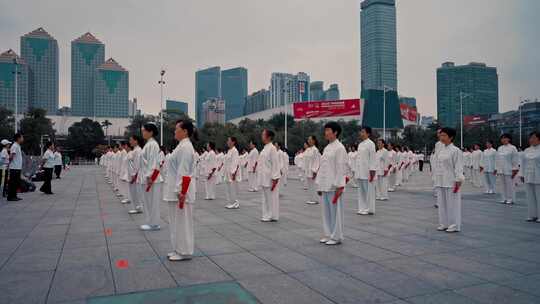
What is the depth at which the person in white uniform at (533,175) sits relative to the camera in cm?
855

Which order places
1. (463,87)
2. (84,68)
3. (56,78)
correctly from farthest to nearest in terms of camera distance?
(84,68)
(56,78)
(463,87)

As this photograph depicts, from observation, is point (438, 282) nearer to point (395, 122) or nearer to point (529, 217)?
point (529, 217)

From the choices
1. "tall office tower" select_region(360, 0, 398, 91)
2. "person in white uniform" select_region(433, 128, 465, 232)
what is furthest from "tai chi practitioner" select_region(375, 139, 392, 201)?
"tall office tower" select_region(360, 0, 398, 91)

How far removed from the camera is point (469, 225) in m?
8.20

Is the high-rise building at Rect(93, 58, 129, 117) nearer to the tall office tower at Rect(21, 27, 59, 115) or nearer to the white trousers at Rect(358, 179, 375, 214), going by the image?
the tall office tower at Rect(21, 27, 59, 115)

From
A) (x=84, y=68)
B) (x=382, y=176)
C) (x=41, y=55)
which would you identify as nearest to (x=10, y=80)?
(x=41, y=55)

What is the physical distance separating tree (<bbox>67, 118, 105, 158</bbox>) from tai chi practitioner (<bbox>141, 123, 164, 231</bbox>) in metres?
Answer: 73.9

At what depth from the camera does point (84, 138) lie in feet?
244

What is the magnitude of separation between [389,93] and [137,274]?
77.4 metres

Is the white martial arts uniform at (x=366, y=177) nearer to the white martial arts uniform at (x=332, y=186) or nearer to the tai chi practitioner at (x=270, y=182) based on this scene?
the tai chi practitioner at (x=270, y=182)

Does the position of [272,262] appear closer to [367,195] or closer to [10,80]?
[367,195]

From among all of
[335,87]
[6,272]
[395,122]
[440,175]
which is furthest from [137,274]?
[335,87]

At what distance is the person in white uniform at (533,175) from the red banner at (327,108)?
60.6m

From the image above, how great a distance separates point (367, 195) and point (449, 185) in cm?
261
